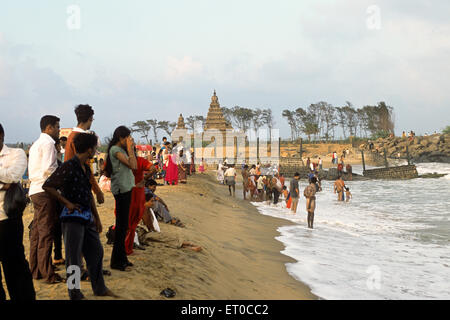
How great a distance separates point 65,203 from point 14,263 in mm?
623

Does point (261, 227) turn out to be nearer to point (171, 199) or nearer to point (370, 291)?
point (171, 199)

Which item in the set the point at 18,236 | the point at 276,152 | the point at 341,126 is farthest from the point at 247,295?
the point at 341,126

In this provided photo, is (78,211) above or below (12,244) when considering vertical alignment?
above

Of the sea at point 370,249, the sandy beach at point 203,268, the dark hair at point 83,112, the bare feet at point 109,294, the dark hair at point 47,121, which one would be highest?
the dark hair at point 83,112

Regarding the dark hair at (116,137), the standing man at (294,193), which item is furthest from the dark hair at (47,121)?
the standing man at (294,193)

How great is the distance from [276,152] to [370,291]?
182 ft

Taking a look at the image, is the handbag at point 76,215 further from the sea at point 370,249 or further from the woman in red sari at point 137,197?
the sea at point 370,249

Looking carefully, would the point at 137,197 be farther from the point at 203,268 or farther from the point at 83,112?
the point at 203,268

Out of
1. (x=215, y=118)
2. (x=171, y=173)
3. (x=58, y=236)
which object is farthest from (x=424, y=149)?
(x=58, y=236)

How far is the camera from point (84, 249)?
3664 millimetres

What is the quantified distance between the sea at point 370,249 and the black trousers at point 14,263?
4255 millimetres

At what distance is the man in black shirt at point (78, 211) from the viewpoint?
3.50 metres

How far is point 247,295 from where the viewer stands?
5367 mm

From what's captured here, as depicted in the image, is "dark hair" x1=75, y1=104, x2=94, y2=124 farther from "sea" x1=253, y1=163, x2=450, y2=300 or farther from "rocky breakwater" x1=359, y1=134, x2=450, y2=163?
"rocky breakwater" x1=359, y1=134, x2=450, y2=163
